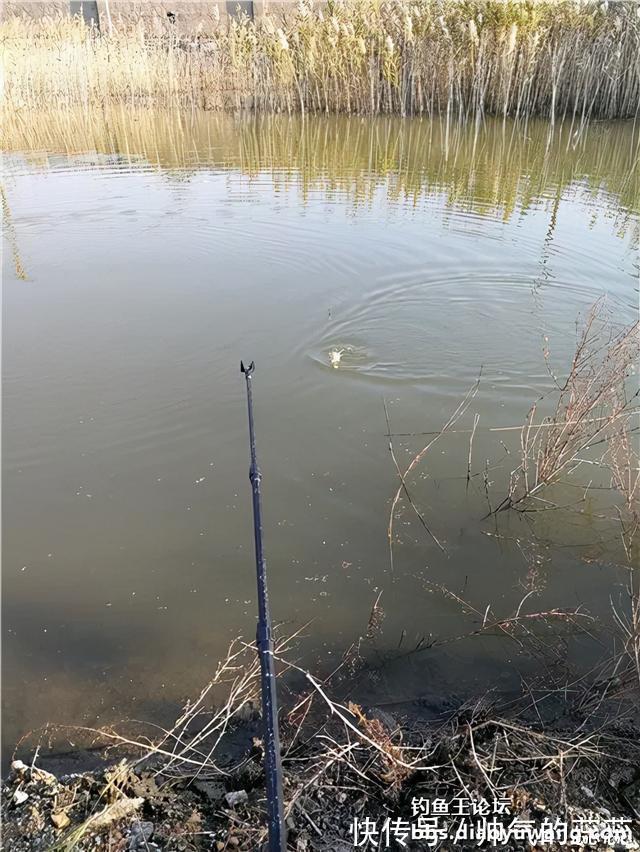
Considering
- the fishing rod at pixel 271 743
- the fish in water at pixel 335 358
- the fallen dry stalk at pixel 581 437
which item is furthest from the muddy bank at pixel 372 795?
the fish in water at pixel 335 358

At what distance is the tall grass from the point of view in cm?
1259

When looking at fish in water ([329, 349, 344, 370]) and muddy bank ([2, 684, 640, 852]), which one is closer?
muddy bank ([2, 684, 640, 852])

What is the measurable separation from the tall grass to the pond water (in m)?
5.47

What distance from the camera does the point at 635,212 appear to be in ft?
25.4

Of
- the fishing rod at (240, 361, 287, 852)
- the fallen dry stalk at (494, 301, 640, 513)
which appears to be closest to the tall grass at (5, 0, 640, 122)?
the fallen dry stalk at (494, 301, 640, 513)

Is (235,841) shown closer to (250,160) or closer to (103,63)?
(250,160)

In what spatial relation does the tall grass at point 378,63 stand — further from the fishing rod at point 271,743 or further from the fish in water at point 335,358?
the fishing rod at point 271,743

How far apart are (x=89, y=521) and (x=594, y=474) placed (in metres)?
2.84

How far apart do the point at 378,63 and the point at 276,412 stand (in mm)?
12403

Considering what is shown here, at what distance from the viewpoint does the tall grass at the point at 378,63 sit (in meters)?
12.6

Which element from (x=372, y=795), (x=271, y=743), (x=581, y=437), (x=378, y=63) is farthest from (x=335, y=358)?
(x=378, y=63)

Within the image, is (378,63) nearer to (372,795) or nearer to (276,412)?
(276,412)

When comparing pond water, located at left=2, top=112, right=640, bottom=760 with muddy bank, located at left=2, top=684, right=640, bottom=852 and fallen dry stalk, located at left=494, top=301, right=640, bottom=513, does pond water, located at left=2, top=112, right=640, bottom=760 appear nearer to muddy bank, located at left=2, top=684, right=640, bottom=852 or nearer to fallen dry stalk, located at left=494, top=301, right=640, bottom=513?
fallen dry stalk, located at left=494, top=301, right=640, bottom=513

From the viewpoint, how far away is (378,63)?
44.5 ft
